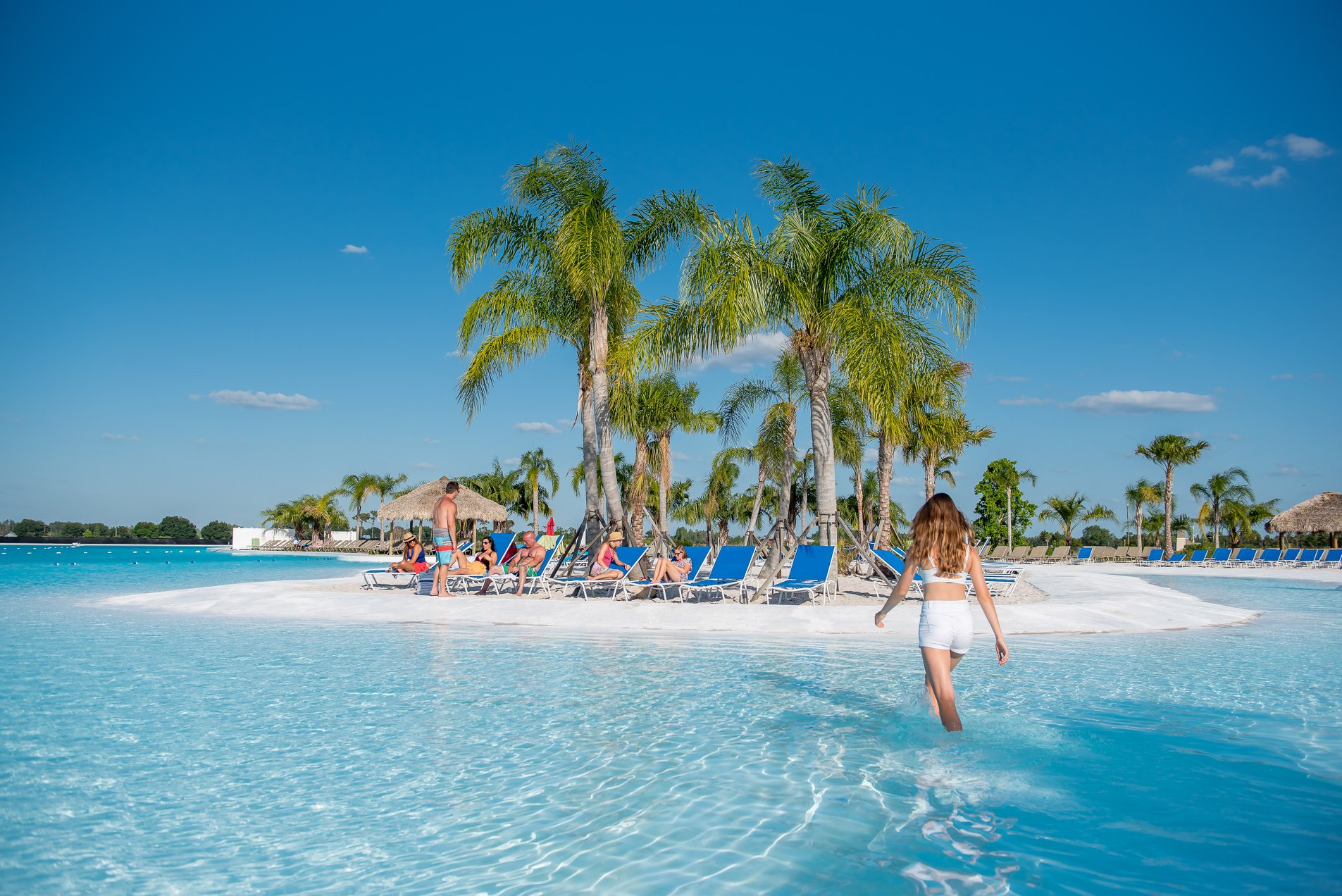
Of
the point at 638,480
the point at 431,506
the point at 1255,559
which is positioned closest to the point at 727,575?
the point at 638,480

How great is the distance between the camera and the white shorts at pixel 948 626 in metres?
4.66

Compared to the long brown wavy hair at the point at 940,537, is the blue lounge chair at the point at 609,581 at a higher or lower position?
lower

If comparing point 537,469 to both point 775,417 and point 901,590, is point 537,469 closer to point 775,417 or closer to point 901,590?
point 775,417

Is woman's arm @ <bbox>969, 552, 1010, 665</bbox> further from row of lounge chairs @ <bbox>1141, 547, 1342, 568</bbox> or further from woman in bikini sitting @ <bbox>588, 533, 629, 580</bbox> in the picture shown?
row of lounge chairs @ <bbox>1141, 547, 1342, 568</bbox>

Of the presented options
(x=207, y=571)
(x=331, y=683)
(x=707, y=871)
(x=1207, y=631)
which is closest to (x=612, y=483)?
(x=331, y=683)

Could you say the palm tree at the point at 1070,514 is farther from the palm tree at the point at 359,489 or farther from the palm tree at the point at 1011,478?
the palm tree at the point at 359,489

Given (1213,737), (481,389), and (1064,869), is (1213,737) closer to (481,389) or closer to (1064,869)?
(1064,869)

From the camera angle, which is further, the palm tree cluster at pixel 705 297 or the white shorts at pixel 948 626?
the palm tree cluster at pixel 705 297

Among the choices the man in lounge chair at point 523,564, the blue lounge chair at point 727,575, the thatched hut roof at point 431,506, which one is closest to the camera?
the blue lounge chair at point 727,575

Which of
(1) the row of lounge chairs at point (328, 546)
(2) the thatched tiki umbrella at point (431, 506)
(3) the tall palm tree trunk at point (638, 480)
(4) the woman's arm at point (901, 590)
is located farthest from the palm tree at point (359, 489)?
(4) the woman's arm at point (901, 590)

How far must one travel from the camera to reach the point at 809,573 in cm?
1214

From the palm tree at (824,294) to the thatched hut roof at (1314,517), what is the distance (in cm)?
3198

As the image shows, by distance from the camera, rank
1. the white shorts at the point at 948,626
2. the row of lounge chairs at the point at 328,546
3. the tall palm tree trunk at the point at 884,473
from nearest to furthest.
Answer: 1. the white shorts at the point at 948,626
2. the tall palm tree trunk at the point at 884,473
3. the row of lounge chairs at the point at 328,546

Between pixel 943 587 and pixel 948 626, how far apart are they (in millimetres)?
214
